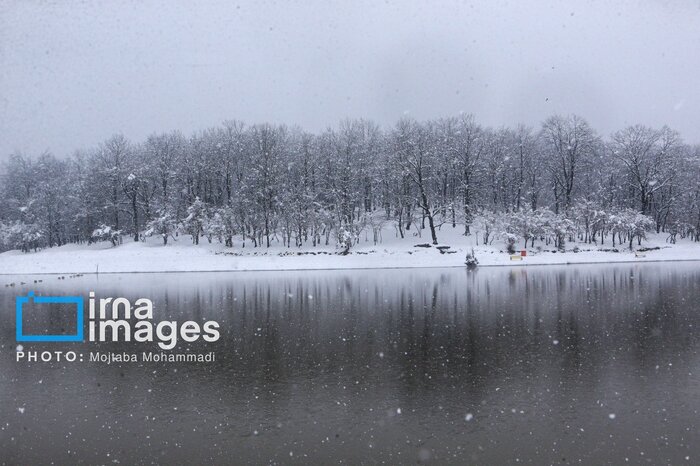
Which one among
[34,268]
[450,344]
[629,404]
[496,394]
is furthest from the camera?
[34,268]

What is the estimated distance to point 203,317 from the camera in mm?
24250

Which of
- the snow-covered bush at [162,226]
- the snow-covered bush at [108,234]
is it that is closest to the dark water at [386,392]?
the snow-covered bush at [162,226]

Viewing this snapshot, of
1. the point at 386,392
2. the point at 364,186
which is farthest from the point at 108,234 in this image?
the point at 386,392

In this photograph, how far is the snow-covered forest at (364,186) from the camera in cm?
6838

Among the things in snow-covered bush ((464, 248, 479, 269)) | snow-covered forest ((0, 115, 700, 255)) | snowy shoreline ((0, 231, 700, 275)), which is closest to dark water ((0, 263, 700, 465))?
snow-covered bush ((464, 248, 479, 269))

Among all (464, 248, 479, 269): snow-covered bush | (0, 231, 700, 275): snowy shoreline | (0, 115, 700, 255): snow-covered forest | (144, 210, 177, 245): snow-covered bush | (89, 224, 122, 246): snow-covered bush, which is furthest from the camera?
(89, 224, 122, 246): snow-covered bush

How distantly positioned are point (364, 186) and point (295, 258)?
25.7 meters

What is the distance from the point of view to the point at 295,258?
190 feet

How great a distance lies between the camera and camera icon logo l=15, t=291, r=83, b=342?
20.8 metres

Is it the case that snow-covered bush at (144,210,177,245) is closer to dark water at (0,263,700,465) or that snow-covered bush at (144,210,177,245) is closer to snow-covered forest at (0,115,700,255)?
snow-covered forest at (0,115,700,255)

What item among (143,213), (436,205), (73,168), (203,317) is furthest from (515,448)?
(73,168)

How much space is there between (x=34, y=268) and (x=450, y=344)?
2073 inches

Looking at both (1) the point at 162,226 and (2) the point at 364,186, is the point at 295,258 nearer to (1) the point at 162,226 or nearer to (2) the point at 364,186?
(1) the point at 162,226

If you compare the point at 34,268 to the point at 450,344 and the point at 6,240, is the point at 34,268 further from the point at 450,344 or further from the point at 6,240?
the point at 450,344
